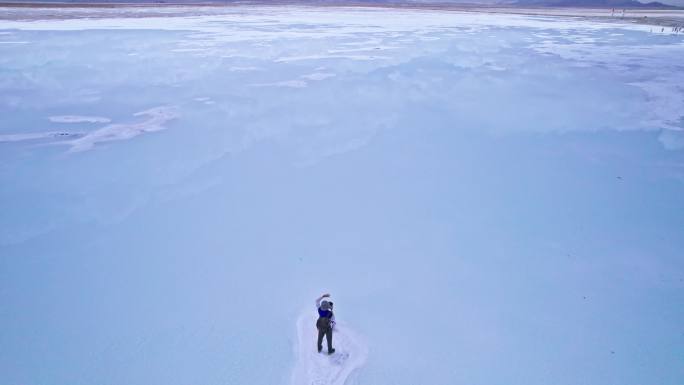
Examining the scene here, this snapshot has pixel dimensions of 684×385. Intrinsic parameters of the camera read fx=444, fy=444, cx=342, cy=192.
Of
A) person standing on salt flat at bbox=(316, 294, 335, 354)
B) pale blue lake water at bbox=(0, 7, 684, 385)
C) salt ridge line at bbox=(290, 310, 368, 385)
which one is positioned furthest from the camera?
pale blue lake water at bbox=(0, 7, 684, 385)

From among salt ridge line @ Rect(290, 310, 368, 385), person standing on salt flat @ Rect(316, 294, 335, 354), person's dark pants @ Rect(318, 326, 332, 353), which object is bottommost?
salt ridge line @ Rect(290, 310, 368, 385)

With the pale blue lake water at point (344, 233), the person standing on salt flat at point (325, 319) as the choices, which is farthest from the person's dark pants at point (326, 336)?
the pale blue lake water at point (344, 233)

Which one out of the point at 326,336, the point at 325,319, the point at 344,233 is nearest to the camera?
the point at 325,319

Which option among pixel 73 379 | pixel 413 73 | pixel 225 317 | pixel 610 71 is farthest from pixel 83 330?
pixel 610 71

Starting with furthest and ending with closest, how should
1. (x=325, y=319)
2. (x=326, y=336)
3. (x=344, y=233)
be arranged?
(x=344, y=233) < (x=326, y=336) < (x=325, y=319)

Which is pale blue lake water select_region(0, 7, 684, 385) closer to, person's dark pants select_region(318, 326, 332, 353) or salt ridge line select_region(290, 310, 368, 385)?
salt ridge line select_region(290, 310, 368, 385)

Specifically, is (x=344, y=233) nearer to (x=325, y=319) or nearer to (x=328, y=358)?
(x=328, y=358)

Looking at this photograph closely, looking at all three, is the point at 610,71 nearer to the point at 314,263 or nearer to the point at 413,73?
the point at 413,73

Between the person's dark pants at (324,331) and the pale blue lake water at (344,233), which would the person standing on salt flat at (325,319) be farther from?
the pale blue lake water at (344,233)

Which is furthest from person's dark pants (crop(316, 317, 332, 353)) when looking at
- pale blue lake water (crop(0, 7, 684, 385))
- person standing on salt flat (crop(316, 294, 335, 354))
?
pale blue lake water (crop(0, 7, 684, 385))

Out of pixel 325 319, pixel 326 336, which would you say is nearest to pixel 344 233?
pixel 326 336
